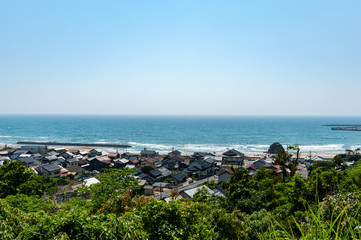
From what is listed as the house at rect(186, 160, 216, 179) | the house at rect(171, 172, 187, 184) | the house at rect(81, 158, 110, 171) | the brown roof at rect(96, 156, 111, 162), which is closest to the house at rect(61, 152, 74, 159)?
the house at rect(81, 158, 110, 171)

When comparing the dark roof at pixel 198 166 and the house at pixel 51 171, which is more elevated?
the house at pixel 51 171

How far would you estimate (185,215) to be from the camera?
452 centimetres

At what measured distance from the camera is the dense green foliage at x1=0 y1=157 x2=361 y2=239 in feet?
12.1

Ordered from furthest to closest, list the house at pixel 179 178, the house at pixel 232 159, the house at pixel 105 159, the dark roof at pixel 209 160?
the house at pixel 232 159 → the dark roof at pixel 209 160 → the house at pixel 105 159 → the house at pixel 179 178

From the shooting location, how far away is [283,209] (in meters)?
9.98

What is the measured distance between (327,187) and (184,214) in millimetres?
8806

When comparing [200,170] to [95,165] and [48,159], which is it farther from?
[48,159]

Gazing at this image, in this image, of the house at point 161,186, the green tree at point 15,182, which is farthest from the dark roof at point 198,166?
the green tree at point 15,182

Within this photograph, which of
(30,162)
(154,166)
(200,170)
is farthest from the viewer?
(30,162)

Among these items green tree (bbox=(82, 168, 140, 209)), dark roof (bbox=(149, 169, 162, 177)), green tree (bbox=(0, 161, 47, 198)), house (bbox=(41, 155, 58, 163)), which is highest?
green tree (bbox=(82, 168, 140, 209))

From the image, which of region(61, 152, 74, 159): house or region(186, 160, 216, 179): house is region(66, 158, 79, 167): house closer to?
region(61, 152, 74, 159): house

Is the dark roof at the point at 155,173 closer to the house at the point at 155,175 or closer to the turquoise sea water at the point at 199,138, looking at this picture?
the house at the point at 155,175

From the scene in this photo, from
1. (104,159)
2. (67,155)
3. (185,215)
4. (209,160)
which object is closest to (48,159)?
(67,155)

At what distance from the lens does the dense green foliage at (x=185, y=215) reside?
368 cm
